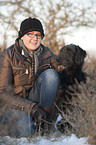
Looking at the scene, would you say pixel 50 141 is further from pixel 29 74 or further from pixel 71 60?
pixel 71 60

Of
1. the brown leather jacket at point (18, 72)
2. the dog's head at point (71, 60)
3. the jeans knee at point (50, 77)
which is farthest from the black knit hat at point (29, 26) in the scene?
the dog's head at point (71, 60)

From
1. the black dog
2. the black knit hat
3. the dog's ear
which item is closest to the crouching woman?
the black knit hat

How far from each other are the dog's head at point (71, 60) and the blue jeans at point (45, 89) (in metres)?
0.39

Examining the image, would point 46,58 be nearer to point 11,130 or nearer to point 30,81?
point 30,81

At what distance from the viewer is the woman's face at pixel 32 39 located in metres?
→ 2.46

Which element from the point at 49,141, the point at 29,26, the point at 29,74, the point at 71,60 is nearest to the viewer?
the point at 49,141

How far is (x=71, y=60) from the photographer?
295cm

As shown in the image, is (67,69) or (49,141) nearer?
(49,141)

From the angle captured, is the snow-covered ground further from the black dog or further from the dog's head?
the dog's head

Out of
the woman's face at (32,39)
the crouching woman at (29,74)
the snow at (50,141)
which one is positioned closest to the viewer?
the snow at (50,141)

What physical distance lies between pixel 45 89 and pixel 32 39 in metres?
0.64

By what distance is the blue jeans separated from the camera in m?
2.56

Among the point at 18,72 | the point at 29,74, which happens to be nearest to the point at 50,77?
the point at 29,74

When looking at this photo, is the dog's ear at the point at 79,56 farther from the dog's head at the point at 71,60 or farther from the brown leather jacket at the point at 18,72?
Answer: the brown leather jacket at the point at 18,72
